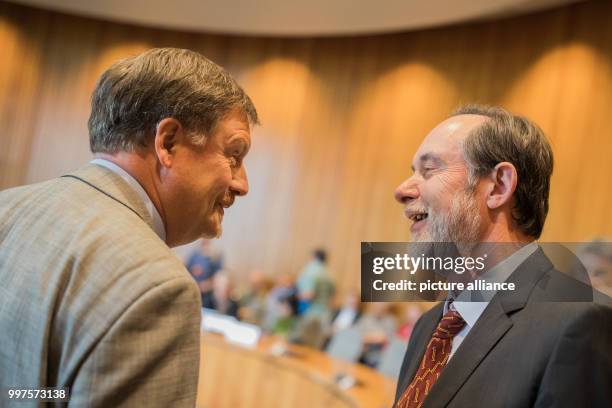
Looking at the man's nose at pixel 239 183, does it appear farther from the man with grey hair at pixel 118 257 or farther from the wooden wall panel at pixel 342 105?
the wooden wall panel at pixel 342 105

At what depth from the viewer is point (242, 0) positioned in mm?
10523

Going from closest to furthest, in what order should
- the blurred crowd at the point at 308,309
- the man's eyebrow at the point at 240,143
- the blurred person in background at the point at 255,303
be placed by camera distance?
the man's eyebrow at the point at 240,143, the blurred crowd at the point at 308,309, the blurred person in background at the point at 255,303

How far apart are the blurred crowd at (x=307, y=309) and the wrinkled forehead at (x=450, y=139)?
4639 mm

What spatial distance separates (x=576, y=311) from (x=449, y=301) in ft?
1.34

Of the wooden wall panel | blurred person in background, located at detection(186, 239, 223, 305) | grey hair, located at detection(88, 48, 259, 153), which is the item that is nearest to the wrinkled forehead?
grey hair, located at detection(88, 48, 259, 153)

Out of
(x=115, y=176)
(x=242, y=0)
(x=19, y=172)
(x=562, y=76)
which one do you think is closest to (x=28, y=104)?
(x=19, y=172)

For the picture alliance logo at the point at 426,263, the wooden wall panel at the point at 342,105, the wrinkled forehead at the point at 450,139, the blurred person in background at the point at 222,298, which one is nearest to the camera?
the picture alliance logo at the point at 426,263

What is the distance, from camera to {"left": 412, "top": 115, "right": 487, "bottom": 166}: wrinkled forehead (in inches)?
68.0

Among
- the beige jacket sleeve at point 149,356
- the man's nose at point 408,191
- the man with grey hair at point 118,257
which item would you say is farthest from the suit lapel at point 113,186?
the man's nose at point 408,191

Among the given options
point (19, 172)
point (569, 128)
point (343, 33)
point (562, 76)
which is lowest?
point (19, 172)

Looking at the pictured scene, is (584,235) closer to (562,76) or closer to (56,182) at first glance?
(562,76)

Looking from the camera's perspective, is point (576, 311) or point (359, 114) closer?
point (576, 311)

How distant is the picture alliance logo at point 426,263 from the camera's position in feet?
4.78

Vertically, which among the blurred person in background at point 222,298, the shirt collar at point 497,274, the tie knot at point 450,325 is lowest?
the blurred person in background at point 222,298
